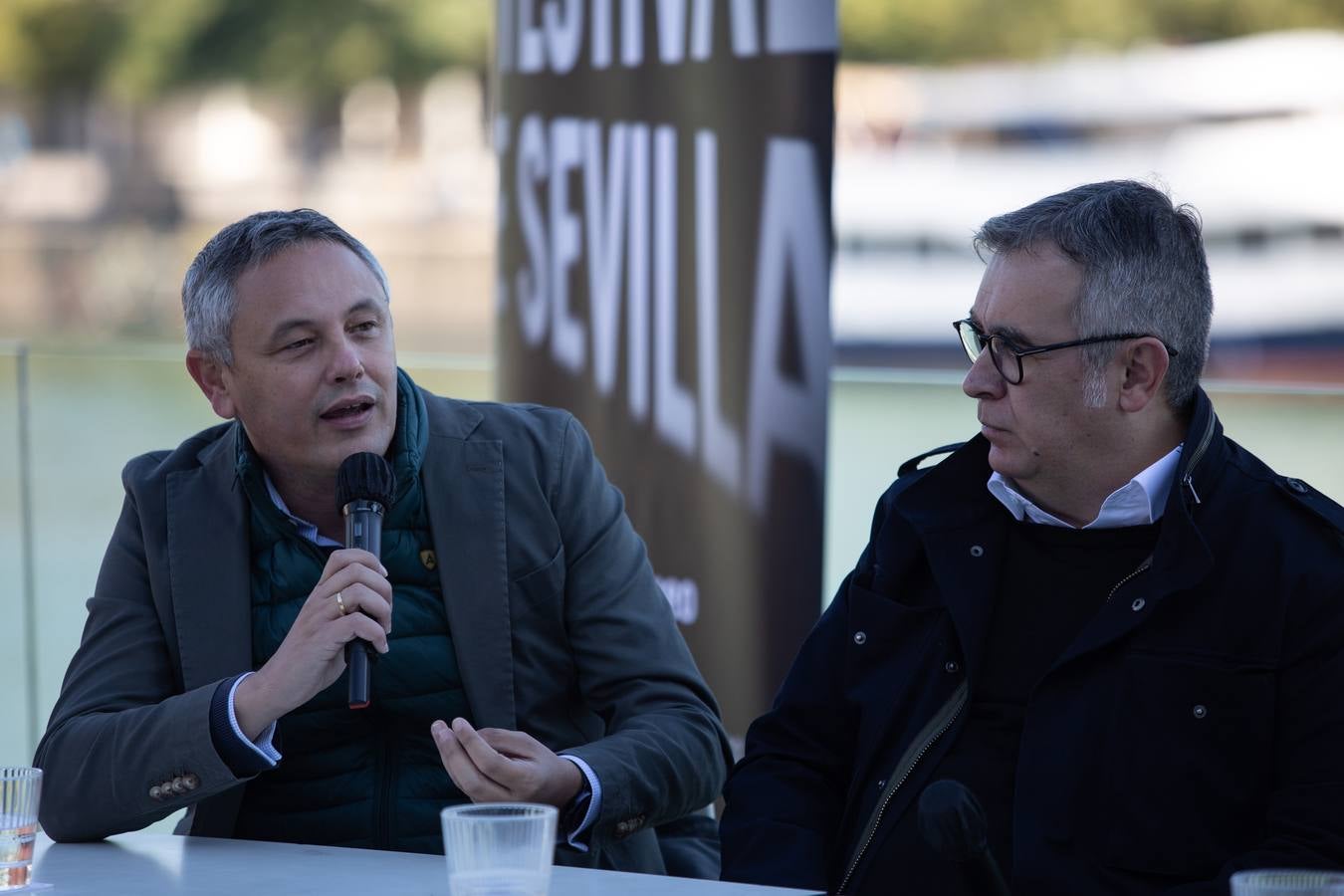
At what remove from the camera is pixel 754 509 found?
11.7ft

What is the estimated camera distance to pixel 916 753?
2.46 meters

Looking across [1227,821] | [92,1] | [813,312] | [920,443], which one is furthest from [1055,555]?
[92,1]

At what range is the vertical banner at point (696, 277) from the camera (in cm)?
348

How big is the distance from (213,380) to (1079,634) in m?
1.43

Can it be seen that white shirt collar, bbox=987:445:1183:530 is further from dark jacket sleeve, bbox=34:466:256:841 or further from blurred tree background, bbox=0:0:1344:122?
blurred tree background, bbox=0:0:1344:122

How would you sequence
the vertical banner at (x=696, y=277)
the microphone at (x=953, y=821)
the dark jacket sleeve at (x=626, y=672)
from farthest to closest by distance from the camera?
the vertical banner at (x=696, y=277), the dark jacket sleeve at (x=626, y=672), the microphone at (x=953, y=821)

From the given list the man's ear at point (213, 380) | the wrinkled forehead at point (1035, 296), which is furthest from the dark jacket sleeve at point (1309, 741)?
the man's ear at point (213, 380)

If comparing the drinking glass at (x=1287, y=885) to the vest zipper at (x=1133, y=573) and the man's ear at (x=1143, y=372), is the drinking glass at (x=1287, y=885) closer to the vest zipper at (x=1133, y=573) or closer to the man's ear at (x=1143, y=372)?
the vest zipper at (x=1133, y=573)

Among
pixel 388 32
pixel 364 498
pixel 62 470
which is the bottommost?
pixel 62 470

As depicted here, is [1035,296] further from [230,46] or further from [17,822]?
[230,46]

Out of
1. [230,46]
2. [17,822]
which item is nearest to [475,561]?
[17,822]

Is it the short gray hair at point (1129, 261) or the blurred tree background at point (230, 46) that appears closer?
the short gray hair at point (1129, 261)

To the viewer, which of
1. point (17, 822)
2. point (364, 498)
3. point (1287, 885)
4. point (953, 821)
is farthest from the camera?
point (364, 498)

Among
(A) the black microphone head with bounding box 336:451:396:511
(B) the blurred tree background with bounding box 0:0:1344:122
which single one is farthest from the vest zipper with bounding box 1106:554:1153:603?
(B) the blurred tree background with bounding box 0:0:1344:122
